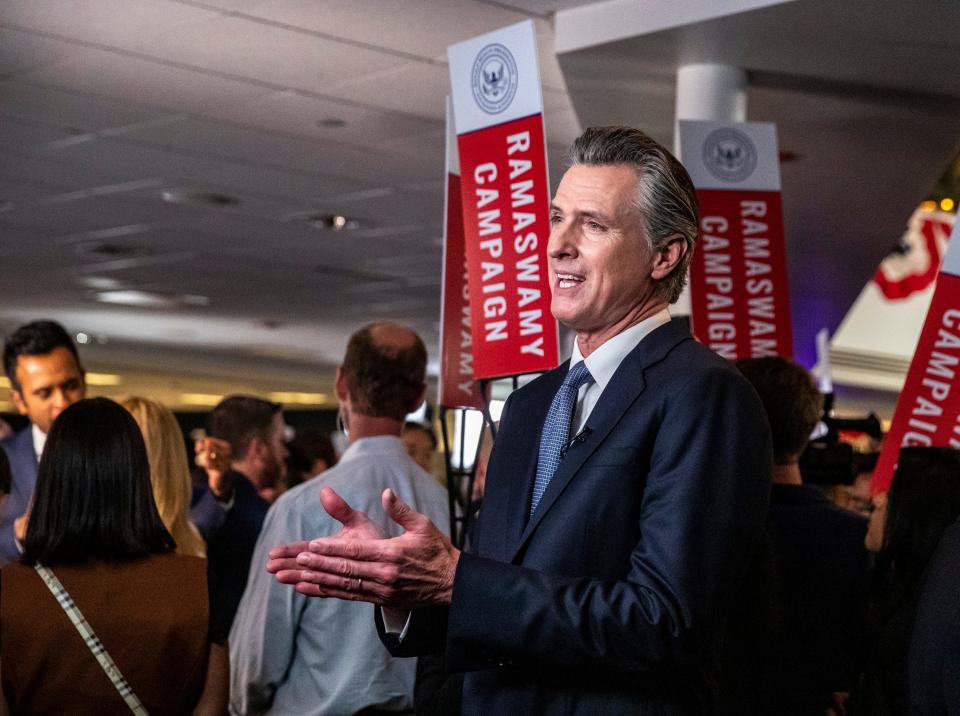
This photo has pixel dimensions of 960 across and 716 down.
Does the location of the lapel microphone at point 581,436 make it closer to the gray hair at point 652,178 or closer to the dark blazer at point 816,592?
the gray hair at point 652,178

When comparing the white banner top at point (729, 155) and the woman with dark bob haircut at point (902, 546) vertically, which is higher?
the white banner top at point (729, 155)

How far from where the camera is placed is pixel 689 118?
5242 mm

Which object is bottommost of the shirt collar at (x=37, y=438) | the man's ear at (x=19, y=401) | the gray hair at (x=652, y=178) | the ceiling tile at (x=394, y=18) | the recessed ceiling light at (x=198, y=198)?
the shirt collar at (x=37, y=438)

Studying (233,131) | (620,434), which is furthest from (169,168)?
(620,434)

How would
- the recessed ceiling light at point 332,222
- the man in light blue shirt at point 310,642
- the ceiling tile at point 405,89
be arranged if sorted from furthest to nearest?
the recessed ceiling light at point 332,222, the ceiling tile at point 405,89, the man in light blue shirt at point 310,642

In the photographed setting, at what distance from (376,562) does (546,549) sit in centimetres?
24

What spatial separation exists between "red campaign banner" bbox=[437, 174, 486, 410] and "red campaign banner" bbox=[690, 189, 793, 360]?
1614 millimetres

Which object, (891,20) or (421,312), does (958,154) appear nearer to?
(891,20)

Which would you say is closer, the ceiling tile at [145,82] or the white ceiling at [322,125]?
the white ceiling at [322,125]

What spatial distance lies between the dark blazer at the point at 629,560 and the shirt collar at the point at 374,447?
4.99 feet

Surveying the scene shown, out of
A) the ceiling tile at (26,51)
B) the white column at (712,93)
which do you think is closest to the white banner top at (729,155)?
the white column at (712,93)

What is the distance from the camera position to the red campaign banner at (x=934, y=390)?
3939 millimetres

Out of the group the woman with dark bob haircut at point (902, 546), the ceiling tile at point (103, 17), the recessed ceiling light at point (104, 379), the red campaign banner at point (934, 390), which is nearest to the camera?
the woman with dark bob haircut at point (902, 546)

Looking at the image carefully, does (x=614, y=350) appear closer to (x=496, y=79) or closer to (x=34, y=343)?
(x=496, y=79)
